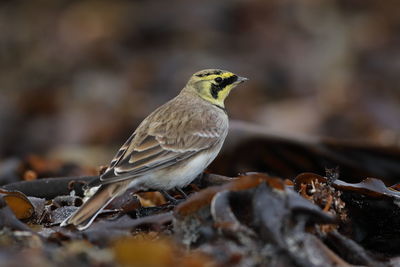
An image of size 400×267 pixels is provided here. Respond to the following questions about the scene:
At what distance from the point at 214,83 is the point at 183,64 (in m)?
6.40

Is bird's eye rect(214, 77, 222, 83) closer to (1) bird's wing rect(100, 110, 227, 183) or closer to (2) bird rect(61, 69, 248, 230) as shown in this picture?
(2) bird rect(61, 69, 248, 230)

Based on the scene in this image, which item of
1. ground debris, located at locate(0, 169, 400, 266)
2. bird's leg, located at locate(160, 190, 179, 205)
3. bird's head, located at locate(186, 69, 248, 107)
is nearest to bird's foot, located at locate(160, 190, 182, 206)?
bird's leg, located at locate(160, 190, 179, 205)

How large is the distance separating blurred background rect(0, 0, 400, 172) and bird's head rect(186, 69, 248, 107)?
389 cm

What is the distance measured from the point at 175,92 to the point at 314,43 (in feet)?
9.81

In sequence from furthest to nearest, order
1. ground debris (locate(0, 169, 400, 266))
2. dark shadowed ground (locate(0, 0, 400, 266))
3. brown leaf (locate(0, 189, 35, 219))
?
brown leaf (locate(0, 189, 35, 219)) → dark shadowed ground (locate(0, 0, 400, 266)) → ground debris (locate(0, 169, 400, 266))

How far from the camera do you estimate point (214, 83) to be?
6.34 m

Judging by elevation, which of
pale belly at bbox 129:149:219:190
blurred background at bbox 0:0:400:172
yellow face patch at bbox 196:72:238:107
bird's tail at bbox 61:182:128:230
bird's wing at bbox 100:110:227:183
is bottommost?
blurred background at bbox 0:0:400:172

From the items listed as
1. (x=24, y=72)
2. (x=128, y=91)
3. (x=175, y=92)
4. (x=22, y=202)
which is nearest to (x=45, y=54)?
(x=24, y=72)

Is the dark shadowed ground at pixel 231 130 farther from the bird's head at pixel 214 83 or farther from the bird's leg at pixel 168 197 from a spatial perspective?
the bird's head at pixel 214 83

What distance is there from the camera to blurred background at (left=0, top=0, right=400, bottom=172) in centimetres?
1098

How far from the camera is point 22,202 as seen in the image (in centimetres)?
448

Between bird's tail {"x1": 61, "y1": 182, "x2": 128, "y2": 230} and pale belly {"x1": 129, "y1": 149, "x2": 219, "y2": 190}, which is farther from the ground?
bird's tail {"x1": 61, "y1": 182, "x2": 128, "y2": 230}

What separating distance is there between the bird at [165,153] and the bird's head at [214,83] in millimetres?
29

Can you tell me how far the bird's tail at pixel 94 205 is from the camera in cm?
426
